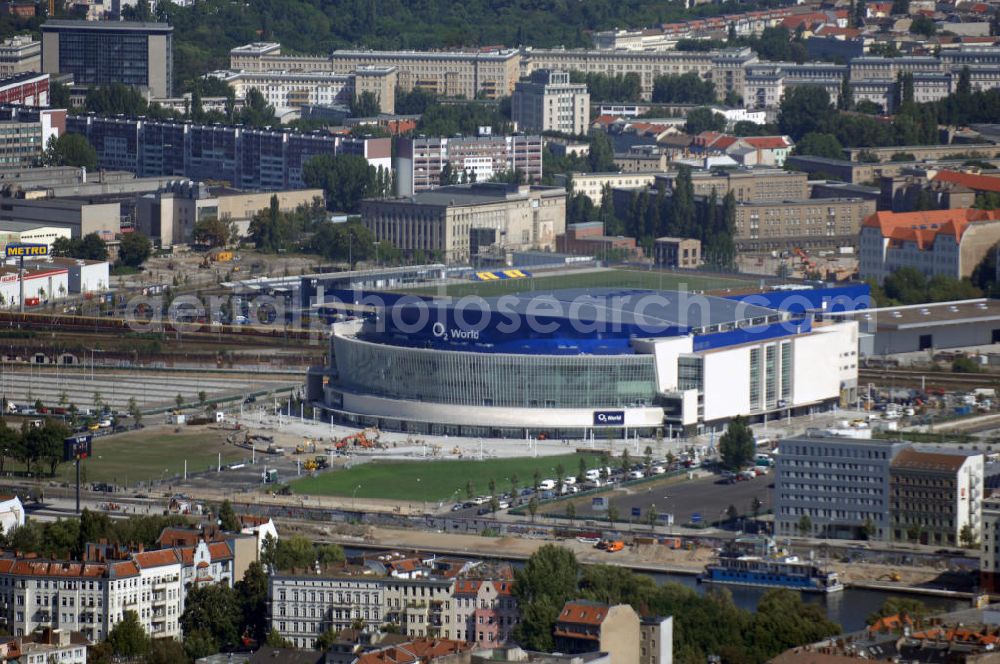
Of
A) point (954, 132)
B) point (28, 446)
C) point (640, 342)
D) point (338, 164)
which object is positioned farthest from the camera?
point (954, 132)

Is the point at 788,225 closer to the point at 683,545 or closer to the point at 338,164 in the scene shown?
the point at 338,164

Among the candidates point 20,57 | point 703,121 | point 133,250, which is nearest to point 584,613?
point 133,250

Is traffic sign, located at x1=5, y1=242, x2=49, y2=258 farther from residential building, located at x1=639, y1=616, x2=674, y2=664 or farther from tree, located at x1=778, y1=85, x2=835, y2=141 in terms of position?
residential building, located at x1=639, y1=616, x2=674, y2=664

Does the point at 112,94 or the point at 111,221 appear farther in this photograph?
the point at 112,94

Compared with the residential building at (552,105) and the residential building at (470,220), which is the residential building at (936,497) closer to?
the residential building at (470,220)

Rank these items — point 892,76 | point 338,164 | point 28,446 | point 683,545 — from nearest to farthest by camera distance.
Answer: point 683,545 < point 28,446 < point 338,164 < point 892,76

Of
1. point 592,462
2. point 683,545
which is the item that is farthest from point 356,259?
point 683,545
